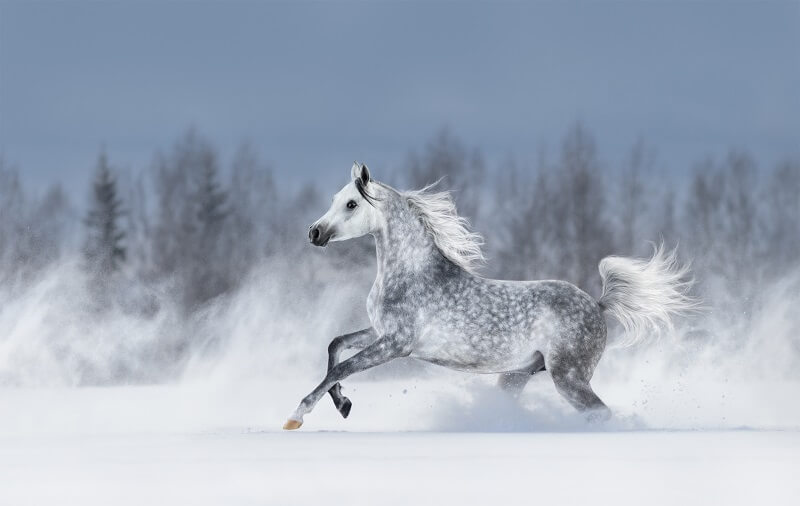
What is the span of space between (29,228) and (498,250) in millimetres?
12428

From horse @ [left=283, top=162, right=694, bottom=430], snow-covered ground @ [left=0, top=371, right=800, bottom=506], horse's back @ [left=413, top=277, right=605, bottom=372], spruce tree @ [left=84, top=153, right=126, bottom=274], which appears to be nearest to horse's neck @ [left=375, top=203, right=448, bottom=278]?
horse @ [left=283, top=162, right=694, bottom=430]

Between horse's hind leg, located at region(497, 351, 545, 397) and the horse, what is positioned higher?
the horse

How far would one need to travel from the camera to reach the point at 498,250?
67.6 ft

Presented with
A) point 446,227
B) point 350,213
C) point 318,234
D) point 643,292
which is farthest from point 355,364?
point 643,292

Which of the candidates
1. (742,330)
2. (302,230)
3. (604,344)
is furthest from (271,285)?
(604,344)

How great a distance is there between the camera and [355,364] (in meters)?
7.77

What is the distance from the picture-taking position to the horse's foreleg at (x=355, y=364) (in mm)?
7766

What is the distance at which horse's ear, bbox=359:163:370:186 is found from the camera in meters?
8.07

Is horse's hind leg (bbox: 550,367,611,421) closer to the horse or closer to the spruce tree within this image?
the horse

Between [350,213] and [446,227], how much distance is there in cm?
82

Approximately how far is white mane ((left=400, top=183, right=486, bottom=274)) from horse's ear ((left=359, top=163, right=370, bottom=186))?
410 millimetres

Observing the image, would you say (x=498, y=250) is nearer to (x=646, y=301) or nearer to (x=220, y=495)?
(x=646, y=301)

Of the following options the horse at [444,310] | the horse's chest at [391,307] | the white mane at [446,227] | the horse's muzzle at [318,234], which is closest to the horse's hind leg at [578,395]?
the horse at [444,310]

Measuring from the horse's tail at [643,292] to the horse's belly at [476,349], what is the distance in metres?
1.06
